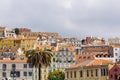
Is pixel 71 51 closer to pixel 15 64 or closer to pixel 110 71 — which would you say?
pixel 15 64

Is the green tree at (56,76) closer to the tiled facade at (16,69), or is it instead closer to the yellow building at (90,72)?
the tiled facade at (16,69)

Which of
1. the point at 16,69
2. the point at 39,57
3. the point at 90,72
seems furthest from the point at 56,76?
the point at 39,57

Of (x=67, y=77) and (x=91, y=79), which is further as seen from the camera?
(x=67, y=77)

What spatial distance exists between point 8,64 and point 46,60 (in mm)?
78907

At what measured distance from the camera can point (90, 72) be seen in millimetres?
118812

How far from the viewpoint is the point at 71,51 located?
186 m

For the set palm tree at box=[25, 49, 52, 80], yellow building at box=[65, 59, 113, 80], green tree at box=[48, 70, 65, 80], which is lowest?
green tree at box=[48, 70, 65, 80]

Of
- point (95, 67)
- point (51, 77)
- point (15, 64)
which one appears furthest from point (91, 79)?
point (15, 64)

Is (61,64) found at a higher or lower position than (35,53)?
lower

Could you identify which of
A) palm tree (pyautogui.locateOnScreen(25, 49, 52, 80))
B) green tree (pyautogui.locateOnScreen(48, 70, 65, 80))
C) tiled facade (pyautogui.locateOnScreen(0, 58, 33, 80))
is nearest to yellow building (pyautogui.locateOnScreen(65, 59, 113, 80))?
palm tree (pyautogui.locateOnScreen(25, 49, 52, 80))

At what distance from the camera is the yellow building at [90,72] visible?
376ft

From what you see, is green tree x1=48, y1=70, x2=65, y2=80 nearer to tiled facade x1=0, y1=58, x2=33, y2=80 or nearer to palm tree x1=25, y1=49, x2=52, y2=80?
tiled facade x1=0, y1=58, x2=33, y2=80

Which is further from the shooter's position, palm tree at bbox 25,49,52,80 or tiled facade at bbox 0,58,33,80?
tiled facade at bbox 0,58,33,80

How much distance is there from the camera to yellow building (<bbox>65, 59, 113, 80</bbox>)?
376 feet
